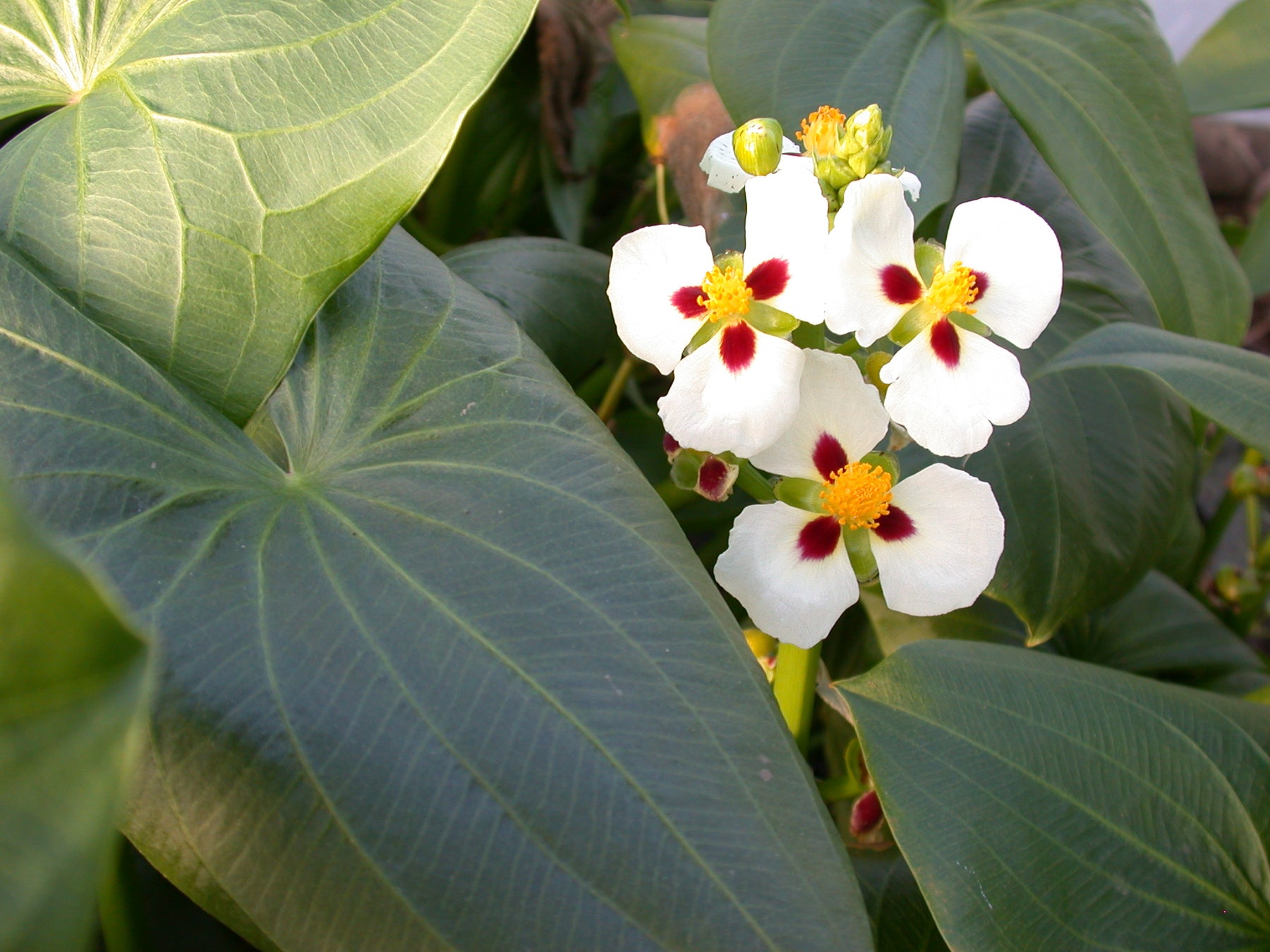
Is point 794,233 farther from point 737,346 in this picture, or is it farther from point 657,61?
point 657,61

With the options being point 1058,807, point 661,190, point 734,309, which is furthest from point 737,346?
point 661,190

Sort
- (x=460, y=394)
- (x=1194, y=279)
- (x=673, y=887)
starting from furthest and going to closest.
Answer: (x=1194, y=279) < (x=460, y=394) < (x=673, y=887)

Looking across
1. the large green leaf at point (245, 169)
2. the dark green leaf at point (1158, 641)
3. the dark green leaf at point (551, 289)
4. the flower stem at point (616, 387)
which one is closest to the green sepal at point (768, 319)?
the large green leaf at point (245, 169)

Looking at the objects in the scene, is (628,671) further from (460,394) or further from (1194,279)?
(1194,279)

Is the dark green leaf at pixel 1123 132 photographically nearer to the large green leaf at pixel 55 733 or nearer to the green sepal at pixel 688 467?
the green sepal at pixel 688 467

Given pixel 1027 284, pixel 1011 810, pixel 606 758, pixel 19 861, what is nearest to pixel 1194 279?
pixel 1027 284

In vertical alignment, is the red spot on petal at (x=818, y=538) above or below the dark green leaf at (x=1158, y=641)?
above
